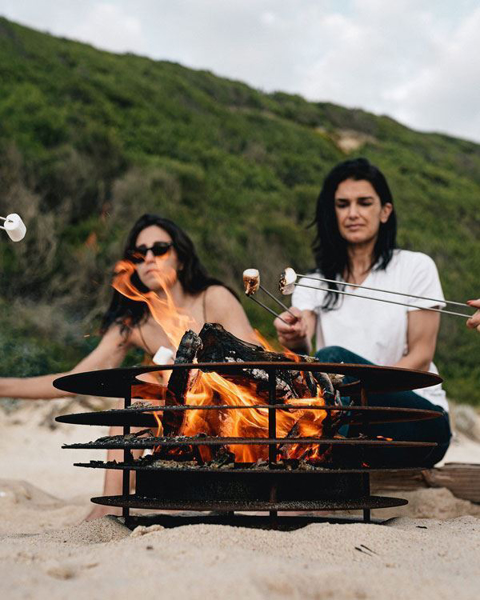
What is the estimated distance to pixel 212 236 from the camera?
14070 millimetres

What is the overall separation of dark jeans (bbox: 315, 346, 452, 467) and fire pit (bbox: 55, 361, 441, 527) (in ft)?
1.55

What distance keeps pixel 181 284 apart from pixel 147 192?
34.5ft

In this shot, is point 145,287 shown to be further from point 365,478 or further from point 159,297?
point 365,478

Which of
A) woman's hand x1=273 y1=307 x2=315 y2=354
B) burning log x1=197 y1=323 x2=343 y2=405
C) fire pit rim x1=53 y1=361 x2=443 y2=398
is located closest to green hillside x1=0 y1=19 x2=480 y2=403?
woman's hand x1=273 y1=307 x2=315 y2=354

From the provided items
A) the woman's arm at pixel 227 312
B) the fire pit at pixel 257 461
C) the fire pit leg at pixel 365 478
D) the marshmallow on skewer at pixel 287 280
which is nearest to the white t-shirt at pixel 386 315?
the woman's arm at pixel 227 312

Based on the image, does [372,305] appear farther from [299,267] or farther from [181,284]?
[299,267]

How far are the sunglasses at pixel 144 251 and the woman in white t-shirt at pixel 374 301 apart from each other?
2.38 ft

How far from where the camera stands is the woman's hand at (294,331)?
3.17 m

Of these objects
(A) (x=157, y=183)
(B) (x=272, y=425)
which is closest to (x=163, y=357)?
(B) (x=272, y=425)

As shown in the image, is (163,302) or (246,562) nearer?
(246,562)

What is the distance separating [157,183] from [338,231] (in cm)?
1205

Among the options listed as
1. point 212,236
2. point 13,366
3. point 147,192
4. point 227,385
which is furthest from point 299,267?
point 227,385

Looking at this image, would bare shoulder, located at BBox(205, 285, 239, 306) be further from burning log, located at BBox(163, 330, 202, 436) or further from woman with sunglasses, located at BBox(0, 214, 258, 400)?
burning log, located at BBox(163, 330, 202, 436)

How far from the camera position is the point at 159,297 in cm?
401
